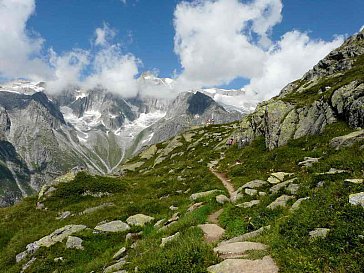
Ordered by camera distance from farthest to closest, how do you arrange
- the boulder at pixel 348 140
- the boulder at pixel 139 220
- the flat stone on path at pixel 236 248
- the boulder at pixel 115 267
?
the boulder at pixel 348 140 → the boulder at pixel 139 220 → the boulder at pixel 115 267 → the flat stone on path at pixel 236 248

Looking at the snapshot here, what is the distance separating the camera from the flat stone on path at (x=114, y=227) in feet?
83.3

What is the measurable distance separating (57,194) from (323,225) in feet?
124

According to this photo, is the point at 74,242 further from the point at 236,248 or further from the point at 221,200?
the point at 236,248

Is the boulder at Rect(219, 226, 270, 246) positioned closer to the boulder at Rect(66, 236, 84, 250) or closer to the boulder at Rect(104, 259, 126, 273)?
the boulder at Rect(104, 259, 126, 273)

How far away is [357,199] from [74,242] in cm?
1891

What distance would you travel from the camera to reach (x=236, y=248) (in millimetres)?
13422

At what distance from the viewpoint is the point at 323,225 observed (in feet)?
41.8

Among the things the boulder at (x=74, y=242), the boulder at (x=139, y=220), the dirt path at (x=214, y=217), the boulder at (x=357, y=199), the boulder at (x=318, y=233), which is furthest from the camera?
the boulder at (x=139, y=220)

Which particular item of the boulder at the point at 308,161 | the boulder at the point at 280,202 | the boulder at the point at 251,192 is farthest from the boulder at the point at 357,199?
the boulder at the point at 308,161

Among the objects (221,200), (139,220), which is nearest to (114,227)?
(139,220)

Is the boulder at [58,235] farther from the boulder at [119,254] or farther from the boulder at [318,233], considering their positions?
the boulder at [318,233]

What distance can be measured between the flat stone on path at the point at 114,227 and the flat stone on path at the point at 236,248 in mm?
13252

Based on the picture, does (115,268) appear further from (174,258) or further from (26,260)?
(26,260)

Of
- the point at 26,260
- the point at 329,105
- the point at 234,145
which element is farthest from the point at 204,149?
the point at 26,260
